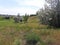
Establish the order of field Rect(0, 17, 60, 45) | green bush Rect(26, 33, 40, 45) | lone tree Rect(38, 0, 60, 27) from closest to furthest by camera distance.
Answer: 1. green bush Rect(26, 33, 40, 45)
2. field Rect(0, 17, 60, 45)
3. lone tree Rect(38, 0, 60, 27)

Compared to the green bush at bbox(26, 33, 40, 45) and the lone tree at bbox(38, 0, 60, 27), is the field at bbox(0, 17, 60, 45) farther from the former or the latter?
the lone tree at bbox(38, 0, 60, 27)

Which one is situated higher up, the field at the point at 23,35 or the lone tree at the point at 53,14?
the lone tree at the point at 53,14

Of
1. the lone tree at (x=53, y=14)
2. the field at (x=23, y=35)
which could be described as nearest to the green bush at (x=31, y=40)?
the field at (x=23, y=35)

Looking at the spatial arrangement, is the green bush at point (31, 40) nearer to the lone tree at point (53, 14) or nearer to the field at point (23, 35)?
the field at point (23, 35)

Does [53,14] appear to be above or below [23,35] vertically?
above

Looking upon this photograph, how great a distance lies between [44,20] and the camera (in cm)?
2847

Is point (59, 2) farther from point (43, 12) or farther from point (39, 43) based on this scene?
point (39, 43)

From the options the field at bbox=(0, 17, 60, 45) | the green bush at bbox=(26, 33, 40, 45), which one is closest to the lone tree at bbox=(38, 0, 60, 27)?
the field at bbox=(0, 17, 60, 45)

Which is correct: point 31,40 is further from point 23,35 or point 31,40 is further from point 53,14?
point 53,14

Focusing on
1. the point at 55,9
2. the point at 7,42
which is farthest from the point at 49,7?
the point at 7,42

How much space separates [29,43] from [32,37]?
353mm

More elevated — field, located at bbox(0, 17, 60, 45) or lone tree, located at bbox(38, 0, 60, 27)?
lone tree, located at bbox(38, 0, 60, 27)

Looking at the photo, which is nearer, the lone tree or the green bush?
the green bush

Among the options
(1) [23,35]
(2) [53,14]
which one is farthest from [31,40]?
(2) [53,14]
